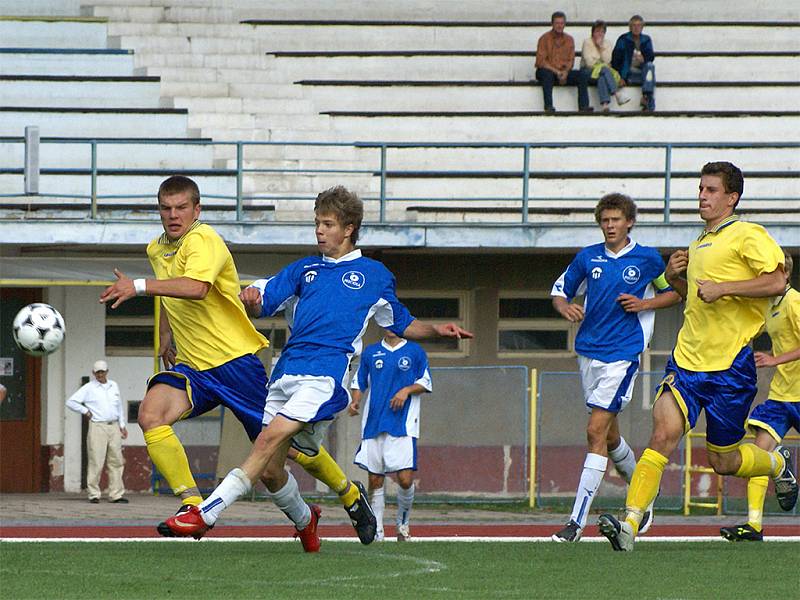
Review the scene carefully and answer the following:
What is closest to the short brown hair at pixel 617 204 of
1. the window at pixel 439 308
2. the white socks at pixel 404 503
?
→ the white socks at pixel 404 503

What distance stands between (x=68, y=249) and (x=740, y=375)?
42.4ft

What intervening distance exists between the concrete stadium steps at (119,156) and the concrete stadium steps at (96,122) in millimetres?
189

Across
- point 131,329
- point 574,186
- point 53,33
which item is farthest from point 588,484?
point 53,33

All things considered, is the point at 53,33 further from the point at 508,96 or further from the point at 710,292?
the point at 710,292

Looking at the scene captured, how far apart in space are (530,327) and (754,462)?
1166cm

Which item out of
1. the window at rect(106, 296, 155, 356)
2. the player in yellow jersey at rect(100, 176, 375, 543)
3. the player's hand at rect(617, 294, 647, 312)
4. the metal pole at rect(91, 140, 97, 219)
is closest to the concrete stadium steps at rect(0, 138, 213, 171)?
the window at rect(106, 296, 155, 356)

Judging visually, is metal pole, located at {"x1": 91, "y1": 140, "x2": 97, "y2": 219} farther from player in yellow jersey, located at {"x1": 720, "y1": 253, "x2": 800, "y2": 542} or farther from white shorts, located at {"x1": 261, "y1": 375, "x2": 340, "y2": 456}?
white shorts, located at {"x1": 261, "y1": 375, "x2": 340, "y2": 456}

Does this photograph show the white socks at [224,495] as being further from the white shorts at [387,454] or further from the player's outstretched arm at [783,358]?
the white shorts at [387,454]

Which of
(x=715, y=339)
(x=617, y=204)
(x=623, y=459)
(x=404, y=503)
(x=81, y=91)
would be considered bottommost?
(x=404, y=503)

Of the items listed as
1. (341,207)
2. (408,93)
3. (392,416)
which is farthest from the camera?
(408,93)

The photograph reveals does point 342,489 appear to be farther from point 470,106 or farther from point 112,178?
point 470,106

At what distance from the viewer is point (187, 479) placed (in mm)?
9180

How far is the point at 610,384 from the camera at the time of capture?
11031 millimetres

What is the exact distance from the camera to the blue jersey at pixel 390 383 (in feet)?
46.4
